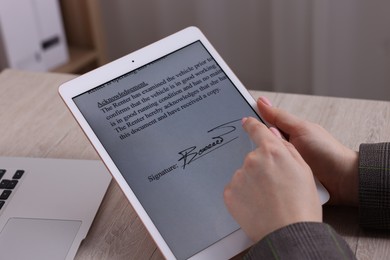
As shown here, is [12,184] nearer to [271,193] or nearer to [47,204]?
[47,204]

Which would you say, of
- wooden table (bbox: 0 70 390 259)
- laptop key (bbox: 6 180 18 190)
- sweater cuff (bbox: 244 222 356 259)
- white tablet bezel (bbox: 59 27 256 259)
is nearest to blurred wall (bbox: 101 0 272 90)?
wooden table (bbox: 0 70 390 259)

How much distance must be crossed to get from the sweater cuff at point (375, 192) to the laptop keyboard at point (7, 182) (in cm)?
47

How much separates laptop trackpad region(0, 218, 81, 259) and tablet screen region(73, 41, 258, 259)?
0.11 meters

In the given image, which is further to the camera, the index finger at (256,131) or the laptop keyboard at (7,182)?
the laptop keyboard at (7,182)

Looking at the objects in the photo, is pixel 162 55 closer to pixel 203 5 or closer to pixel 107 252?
pixel 107 252

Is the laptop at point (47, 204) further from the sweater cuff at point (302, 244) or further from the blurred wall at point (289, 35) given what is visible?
the blurred wall at point (289, 35)

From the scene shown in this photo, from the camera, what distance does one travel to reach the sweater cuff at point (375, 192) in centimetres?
77

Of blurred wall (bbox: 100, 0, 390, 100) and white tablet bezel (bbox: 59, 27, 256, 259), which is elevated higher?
white tablet bezel (bbox: 59, 27, 256, 259)

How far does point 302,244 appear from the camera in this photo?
0.63 meters

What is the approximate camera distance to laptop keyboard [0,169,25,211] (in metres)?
0.86

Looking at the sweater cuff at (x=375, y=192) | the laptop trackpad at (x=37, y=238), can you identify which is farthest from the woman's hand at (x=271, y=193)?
the laptop trackpad at (x=37, y=238)

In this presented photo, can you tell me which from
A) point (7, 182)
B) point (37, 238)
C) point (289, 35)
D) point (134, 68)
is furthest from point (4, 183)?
point (289, 35)
